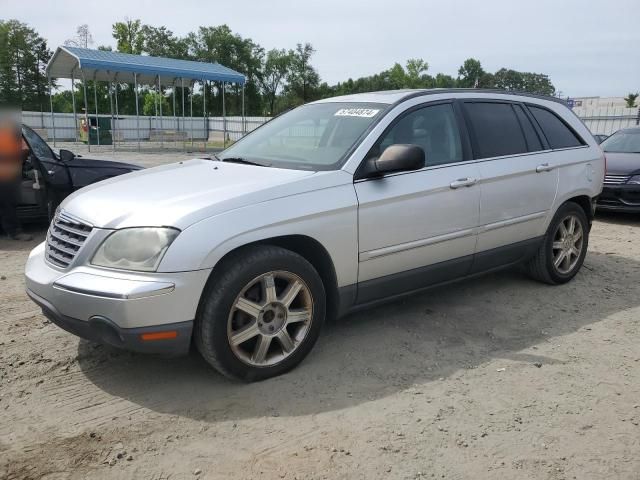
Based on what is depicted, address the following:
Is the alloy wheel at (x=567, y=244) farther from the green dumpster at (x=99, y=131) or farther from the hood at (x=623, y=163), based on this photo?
the green dumpster at (x=99, y=131)

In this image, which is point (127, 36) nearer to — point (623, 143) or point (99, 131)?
point (99, 131)

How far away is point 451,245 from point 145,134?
27109 mm

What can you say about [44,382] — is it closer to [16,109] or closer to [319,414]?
[319,414]

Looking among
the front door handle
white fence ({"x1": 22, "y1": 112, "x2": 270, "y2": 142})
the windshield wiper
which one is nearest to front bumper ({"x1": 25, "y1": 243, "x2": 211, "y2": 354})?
the windshield wiper

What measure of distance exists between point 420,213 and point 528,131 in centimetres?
175

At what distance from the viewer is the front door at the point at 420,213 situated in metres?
3.62

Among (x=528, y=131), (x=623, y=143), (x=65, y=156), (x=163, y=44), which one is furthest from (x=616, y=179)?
(x=163, y=44)

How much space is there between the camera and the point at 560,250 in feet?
17.1

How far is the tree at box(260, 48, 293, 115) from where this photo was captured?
77.1 metres

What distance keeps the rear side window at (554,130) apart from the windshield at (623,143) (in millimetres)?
5351

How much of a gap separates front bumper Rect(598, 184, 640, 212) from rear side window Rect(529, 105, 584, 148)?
394 centimetres

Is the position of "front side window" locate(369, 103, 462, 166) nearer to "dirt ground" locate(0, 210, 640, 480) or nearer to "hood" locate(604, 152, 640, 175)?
"dirt ground" locate(0, 210, 640, 480)

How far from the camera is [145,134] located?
1129 inches

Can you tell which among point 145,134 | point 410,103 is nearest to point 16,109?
point 410,103
